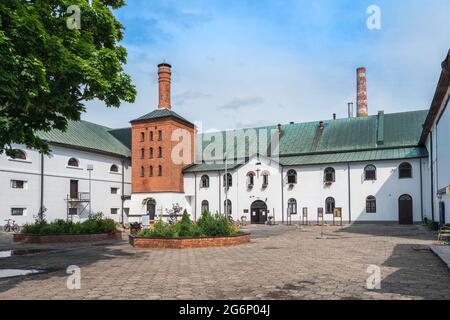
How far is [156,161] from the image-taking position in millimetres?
46531

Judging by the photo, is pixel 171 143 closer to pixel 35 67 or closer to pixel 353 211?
pixel 353 211

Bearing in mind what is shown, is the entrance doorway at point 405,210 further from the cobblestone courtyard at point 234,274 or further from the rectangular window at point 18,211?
the rectangular window at point 18,211

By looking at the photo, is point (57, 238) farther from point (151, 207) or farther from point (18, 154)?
point (151, 207)

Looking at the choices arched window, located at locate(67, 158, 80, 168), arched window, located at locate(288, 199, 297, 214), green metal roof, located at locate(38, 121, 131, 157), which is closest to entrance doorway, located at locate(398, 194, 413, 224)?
arched window, located at locate(288, 199, 297, 214)

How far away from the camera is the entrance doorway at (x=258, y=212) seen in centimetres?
4434

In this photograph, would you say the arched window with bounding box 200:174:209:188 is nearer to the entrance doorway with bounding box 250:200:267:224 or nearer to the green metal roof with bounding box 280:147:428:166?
the entrance doorway with bounding box 250:200:267:224

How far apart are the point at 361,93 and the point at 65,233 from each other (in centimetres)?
4150

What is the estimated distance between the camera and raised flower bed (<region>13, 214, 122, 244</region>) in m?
21.5

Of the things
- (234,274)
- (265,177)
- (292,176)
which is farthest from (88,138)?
(234,274)

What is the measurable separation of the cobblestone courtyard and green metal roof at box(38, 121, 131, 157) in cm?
2447

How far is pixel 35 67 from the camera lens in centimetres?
887

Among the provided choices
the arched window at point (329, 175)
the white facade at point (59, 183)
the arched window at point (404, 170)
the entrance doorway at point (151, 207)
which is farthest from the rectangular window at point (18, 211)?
the arched window at point (404, 170)

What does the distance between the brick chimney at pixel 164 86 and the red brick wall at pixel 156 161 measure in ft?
9.38
